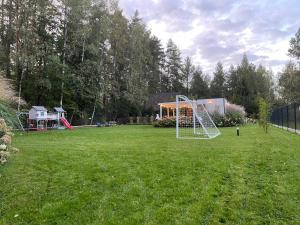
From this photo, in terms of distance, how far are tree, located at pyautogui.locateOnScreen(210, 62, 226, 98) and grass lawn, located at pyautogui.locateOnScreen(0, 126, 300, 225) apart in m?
39.0

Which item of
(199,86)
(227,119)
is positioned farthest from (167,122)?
(199,86)

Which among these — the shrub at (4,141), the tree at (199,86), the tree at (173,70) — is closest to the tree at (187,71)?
the tree at (173,70)

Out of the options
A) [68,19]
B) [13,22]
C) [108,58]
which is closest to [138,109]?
[108,58]

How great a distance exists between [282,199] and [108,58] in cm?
2667

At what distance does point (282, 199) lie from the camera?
382cm

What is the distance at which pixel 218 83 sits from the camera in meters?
45.6

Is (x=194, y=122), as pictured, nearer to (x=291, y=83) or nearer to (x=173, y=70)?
(x=291, y=83)

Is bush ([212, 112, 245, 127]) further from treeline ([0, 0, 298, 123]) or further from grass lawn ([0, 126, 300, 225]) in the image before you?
grass lawn ([0, 126, 300, 225])

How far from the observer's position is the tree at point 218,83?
147 ft

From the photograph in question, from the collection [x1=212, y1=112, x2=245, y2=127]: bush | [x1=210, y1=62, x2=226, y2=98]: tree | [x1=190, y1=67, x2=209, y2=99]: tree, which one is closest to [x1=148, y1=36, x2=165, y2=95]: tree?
[x1=190, y1=67, x2=209, y2=99]: tree

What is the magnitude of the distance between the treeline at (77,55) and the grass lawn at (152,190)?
622 inches

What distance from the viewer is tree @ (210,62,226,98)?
1763 inches

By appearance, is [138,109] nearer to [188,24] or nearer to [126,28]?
[126,28]

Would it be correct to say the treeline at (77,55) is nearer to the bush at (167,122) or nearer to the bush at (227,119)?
the bush at (167,122)
